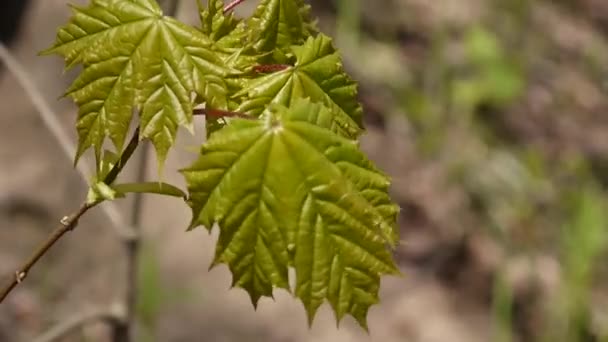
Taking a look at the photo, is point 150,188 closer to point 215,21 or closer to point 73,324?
point 215,21

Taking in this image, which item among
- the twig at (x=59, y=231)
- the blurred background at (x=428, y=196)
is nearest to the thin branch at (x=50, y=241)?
the twig at (x=59, y=231)

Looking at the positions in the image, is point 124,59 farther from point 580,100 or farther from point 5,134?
point 580,100

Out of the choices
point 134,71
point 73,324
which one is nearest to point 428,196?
point 73,324

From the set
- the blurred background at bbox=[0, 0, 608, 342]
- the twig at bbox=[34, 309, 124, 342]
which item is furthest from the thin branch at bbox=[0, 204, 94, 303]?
the blurred background at bbox=[0, 0, 608, 342]

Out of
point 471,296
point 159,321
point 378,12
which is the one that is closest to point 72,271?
point 159,321

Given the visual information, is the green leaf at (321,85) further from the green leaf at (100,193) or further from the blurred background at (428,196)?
the blurred background at (428,196)

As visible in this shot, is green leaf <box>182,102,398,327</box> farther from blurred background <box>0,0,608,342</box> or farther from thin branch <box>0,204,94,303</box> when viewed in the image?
blurred background <box>0,0,608,342</box>
